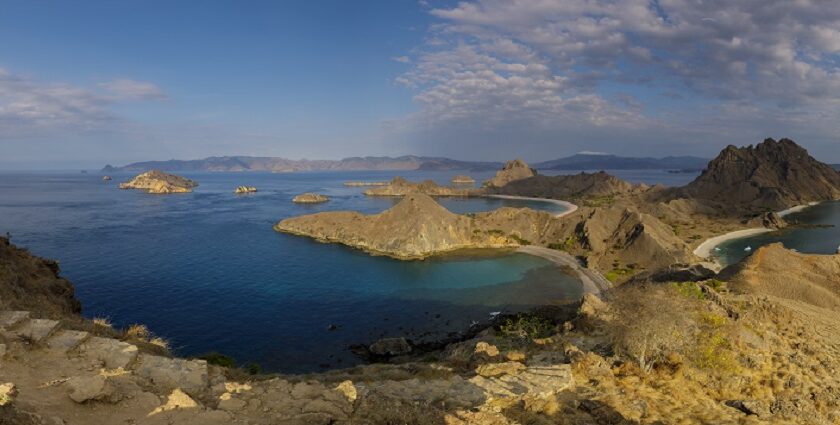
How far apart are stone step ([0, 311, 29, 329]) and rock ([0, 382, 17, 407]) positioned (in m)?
5.70

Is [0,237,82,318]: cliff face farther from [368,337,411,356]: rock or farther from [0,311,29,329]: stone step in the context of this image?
[368,337,411,356]: rock

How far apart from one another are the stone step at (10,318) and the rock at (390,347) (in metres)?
34.9

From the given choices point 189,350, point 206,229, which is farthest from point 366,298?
point 206,229

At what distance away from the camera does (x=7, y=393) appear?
13531mm

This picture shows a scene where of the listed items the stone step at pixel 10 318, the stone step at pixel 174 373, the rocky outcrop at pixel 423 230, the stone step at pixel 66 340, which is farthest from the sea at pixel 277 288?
the stone step at pixel 10 318

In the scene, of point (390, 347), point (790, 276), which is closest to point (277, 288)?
point (390, 347)

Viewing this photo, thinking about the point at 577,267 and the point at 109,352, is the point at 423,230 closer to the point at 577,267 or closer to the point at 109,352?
the point at 577,267

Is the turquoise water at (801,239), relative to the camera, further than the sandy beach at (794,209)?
No

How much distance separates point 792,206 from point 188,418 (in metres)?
232

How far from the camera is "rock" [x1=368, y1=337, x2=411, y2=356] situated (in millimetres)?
50000

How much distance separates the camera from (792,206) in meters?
181

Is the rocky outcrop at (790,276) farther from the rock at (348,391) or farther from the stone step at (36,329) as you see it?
the stone step at (36,329)

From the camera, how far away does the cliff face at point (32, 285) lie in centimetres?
2673

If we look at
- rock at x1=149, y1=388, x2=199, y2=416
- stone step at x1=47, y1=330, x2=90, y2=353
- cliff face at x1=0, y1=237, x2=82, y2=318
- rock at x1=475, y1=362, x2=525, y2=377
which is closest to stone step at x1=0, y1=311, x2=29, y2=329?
stone step at x1=47, y1=330, x2=90, y2=353
